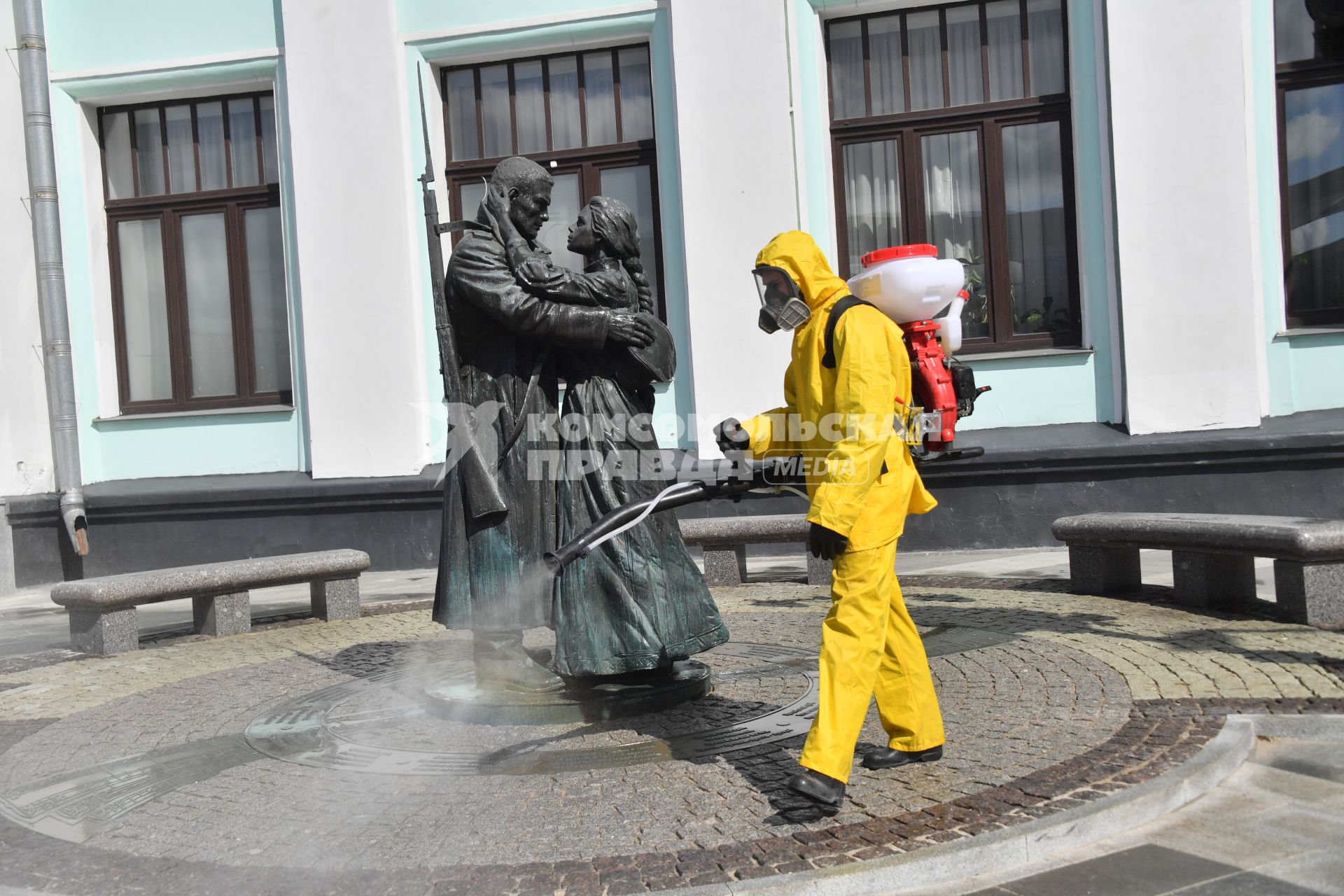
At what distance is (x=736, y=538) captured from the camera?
29.2ft

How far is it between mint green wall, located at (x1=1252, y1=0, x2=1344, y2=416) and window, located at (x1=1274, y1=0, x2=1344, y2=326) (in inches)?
6.6

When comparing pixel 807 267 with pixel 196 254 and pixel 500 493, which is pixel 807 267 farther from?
pixel 196 254

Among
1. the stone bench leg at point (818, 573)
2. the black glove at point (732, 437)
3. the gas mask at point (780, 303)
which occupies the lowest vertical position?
the stone bench leg at point (818, 573)

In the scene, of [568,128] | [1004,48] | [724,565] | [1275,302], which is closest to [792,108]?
[1004,48]

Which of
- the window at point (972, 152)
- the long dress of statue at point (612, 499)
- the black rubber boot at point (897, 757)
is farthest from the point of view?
the window at point (972, 152)

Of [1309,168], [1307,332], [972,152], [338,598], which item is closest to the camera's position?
[338,598]

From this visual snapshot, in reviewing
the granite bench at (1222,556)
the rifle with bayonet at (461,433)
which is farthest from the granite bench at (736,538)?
the rifle with bayonet at (461,433)

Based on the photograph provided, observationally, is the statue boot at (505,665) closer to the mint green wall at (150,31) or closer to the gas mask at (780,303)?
the gas mask at (780,303)

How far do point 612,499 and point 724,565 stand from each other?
416 cm

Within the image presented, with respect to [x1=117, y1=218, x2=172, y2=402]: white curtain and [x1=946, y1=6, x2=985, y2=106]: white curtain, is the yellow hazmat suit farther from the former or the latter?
[x1=117, y1=218, x2=172, y2=402]: white curtain

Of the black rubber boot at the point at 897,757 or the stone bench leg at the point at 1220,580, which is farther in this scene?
the stone bench leg at the point at 1220,580

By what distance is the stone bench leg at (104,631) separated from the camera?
762 cm

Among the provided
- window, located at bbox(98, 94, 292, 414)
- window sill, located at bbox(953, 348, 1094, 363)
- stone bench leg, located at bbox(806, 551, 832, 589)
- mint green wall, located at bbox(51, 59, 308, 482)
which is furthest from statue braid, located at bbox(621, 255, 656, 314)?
window, located at bbox(98, 94, 292, 414)

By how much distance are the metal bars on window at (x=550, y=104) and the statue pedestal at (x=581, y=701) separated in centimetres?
744
